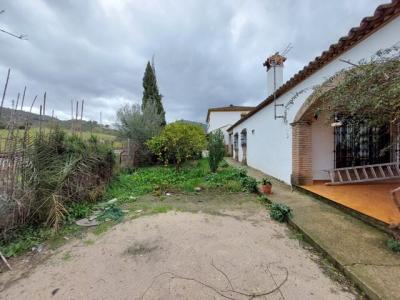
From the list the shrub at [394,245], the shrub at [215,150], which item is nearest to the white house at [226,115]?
the shrub at [215,150]

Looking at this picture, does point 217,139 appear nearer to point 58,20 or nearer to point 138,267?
point 58,20

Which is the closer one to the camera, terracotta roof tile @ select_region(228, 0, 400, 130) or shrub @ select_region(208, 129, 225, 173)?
terracotta roof tile @ select_region(228, 0, 400, 130)

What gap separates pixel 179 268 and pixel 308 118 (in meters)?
5.11

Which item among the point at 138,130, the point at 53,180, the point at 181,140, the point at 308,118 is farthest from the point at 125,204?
the point at 138,130

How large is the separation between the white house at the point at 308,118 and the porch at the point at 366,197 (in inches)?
27.8

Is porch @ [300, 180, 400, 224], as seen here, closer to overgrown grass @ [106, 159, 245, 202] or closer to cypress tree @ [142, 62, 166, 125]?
overgrown grass @ [106, 159, 245, 202]

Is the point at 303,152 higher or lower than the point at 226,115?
lower

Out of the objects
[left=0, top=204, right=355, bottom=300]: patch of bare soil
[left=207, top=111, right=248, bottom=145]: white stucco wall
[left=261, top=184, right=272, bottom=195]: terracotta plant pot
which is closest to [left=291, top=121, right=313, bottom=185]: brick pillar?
[left=261, top=184, right=272, bottom=195]: terracotta plant pot

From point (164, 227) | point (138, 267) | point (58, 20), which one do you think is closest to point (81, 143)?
point (58, 20)

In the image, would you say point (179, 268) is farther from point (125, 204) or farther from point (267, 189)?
point (267, 189)

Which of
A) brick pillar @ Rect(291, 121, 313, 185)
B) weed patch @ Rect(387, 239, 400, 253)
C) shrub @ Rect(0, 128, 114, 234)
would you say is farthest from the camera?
brick pillar @ Rect(291, 121, 313, 185)

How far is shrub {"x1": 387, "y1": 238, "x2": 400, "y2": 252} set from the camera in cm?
267

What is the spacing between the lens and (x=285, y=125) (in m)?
6.98

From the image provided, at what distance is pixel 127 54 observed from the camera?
368 inches
